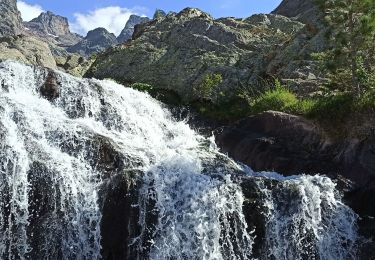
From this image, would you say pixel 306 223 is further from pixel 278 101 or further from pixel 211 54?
pixel 211 54

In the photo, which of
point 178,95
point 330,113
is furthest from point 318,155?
point 178,95

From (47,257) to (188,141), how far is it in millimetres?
9610

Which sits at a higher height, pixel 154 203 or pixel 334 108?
pixel 334 108

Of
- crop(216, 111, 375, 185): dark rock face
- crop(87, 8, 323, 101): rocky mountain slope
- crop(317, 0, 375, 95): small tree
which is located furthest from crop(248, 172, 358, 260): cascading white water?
crop(87, 8, 323, 101): rocky mountain slope

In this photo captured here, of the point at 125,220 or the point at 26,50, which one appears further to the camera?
the point at 26,50

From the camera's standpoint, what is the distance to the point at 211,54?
33.0 meters

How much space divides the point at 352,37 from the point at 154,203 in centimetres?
1116

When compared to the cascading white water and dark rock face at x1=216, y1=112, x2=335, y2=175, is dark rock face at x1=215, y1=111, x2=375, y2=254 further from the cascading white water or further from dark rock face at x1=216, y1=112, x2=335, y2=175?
the cascading white water

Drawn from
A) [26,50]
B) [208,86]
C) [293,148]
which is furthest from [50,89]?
[26,50]

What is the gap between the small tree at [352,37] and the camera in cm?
1959

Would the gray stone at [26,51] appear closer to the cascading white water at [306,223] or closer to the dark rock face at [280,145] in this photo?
the dark rock face at [280,145]

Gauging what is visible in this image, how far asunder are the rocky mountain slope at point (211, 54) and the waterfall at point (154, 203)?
405 inches

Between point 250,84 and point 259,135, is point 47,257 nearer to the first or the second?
point 259,135

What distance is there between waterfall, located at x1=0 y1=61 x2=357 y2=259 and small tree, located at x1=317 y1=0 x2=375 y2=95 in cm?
636
